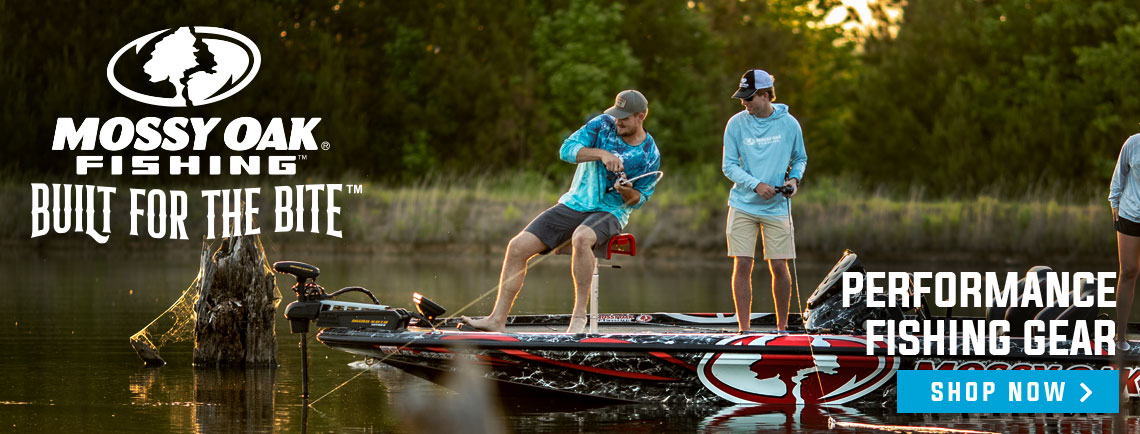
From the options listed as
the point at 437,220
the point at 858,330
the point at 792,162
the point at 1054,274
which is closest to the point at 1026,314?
the point at 1054,274

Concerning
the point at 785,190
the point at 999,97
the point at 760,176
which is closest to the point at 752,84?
the point at 760,176

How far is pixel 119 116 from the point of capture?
37.5 meters

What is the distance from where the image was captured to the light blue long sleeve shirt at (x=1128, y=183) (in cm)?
922

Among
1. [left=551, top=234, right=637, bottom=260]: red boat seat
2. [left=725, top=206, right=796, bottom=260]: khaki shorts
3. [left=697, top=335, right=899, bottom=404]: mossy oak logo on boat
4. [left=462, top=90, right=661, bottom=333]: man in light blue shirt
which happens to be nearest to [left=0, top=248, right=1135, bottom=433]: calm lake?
[left=697, top=335, right=899, bottom=404]: mossy oak logo on boat

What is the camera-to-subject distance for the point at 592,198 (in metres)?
9.49

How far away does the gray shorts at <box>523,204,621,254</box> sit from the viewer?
9445mm

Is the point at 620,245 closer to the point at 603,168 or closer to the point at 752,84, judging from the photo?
the point at 603,168

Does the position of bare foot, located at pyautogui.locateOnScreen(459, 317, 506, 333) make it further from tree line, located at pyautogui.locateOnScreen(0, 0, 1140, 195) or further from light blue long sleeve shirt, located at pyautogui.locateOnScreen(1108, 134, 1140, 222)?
tree line, located at pyautogui.locateOnScreen(0, 0, 1140, 195)

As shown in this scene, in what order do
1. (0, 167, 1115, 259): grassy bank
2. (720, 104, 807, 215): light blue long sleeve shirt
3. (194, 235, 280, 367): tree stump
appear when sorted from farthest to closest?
(0, 167, 1115, 259): grassy bank < (194, 235, 280, 367): tree stump < (720, 104, 807, 215): light blue long sleeve shirt

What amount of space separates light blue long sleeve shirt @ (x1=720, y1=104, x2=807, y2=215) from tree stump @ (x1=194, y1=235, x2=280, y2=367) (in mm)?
3452

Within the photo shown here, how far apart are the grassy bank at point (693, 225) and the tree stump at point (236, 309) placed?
15.9 meters

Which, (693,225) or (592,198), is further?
(693,225)

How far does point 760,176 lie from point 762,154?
0.14 metres

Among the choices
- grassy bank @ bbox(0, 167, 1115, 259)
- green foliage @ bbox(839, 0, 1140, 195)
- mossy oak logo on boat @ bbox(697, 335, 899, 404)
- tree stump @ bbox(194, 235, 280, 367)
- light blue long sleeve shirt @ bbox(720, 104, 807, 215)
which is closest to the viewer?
mossy oak logo on boat @ bbox(697, 335, 899, 404)
